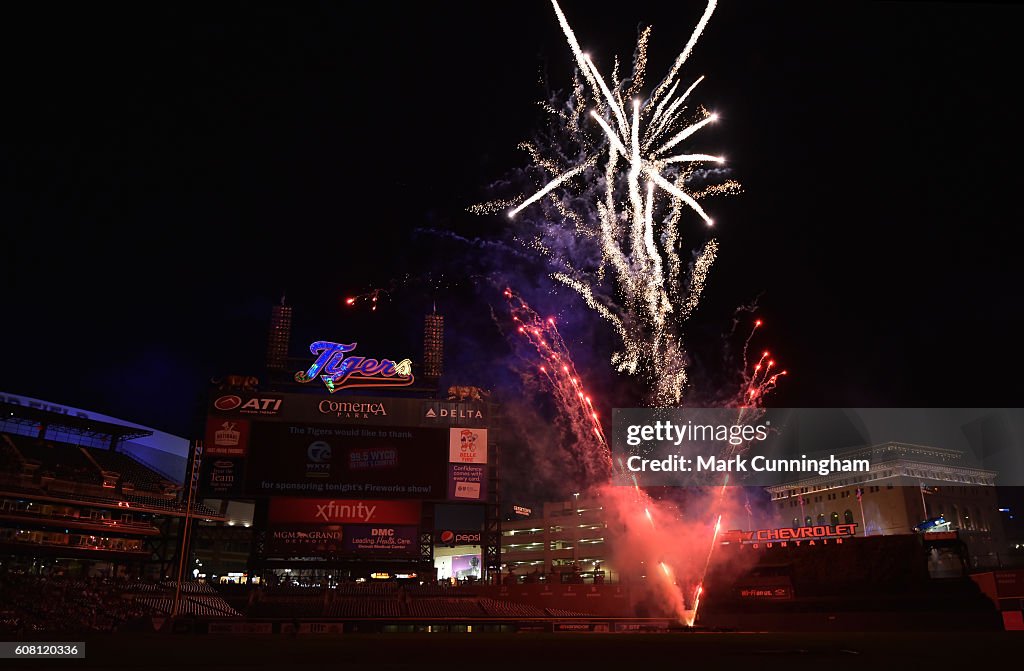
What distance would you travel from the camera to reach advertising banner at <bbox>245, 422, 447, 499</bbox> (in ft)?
152

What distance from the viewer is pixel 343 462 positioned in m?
47.2

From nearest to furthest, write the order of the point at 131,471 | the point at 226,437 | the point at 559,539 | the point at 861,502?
the point at 226,437 < the point at 131,471 < the point at 559,539 < the point at 861,502

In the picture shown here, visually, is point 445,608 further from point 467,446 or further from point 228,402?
point 228,402

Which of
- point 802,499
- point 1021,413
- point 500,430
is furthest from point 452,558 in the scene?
point 1021,413

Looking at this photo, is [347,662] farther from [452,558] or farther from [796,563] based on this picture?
[452,558]

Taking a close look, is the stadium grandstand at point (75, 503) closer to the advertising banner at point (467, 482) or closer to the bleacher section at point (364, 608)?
the bleacher section at point (364, 608)

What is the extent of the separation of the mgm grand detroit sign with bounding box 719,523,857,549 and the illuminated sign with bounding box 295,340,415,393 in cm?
2517

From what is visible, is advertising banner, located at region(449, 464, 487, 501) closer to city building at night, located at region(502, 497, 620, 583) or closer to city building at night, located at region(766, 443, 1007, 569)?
city building at night, located at region(502, 497, 620, 583)

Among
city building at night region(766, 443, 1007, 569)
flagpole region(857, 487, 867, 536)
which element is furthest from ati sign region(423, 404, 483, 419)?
flagpole region(857, 487, 867, 536)

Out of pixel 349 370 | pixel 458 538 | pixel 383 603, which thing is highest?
pixel 349 370

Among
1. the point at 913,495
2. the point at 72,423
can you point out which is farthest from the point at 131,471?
the point at 913,495

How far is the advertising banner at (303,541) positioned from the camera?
1796 inches

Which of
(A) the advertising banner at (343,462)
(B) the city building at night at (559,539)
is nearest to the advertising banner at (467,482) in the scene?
(A) the advertising banner at (343,462)

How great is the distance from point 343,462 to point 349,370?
6581mm
